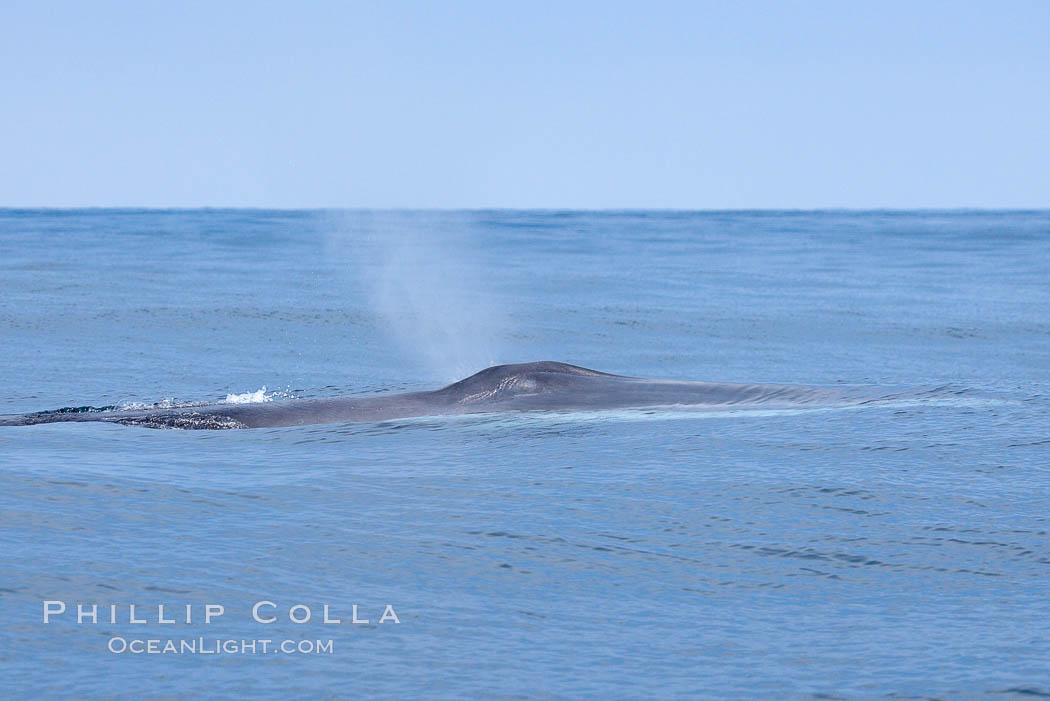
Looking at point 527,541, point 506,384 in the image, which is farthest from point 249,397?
point 527,541

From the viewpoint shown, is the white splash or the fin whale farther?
the white splash

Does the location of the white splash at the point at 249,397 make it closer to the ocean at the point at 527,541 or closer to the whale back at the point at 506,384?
the ocean at the point at 527,541

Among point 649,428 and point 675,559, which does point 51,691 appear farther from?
point 649,428

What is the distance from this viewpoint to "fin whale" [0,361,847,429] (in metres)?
13.6

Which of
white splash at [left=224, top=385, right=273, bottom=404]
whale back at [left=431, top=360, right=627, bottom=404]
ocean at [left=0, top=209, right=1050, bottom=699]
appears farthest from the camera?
white splash at [left=224, top=385, right=273, bottom=404]

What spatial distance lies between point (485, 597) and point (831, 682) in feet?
7.05

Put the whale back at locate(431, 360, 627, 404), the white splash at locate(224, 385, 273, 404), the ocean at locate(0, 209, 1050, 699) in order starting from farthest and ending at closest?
the white splash at locate(224, 385, 273, 404)
the whale back at locate(431, 360, 627, 404)
the ocean at locate(0, 209, 1050, 699)

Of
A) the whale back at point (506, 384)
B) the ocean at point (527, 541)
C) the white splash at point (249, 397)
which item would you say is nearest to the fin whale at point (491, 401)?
the whale back at point (506, 384)

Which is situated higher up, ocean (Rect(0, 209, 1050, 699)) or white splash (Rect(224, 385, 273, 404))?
white splash (Rect(224, 385, 273, 404))

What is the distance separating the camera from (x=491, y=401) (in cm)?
1395

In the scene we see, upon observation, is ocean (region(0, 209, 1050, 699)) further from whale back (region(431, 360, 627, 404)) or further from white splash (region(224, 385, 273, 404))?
whale back (region(431, 360, 627, 404))

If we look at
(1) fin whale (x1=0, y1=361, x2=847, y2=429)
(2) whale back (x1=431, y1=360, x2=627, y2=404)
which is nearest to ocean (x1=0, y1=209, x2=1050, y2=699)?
(1) fin whale (x1=0, y1=361, x2=847, y2=429)

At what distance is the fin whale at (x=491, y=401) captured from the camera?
1355 centimetres

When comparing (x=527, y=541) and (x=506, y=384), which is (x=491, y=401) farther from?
(x=527, y=541)
